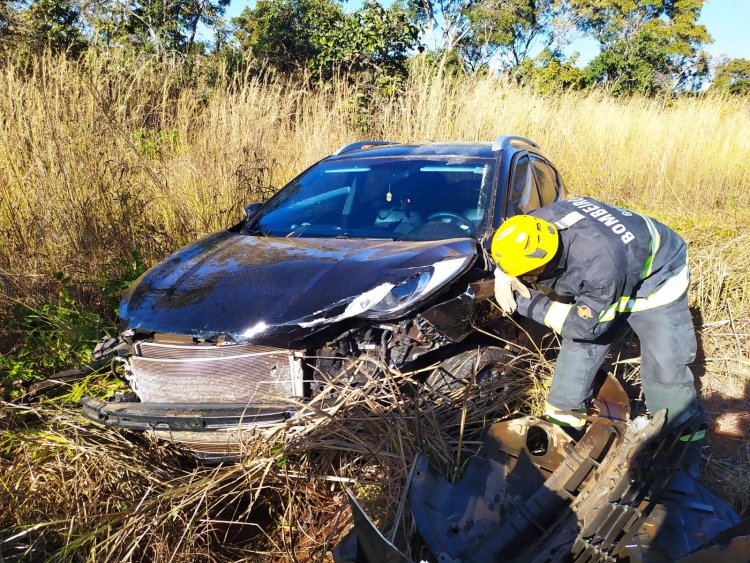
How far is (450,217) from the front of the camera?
3.12 metres

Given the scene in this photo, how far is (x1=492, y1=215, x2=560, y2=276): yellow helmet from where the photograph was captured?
2.28m

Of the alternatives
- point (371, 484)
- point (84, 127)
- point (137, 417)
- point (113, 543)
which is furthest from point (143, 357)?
point (84, 127)

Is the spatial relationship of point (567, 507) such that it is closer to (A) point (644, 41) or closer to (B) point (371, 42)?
(B) point (371, 42)

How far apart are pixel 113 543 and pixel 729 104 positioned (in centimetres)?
1127

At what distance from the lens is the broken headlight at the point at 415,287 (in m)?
2.37

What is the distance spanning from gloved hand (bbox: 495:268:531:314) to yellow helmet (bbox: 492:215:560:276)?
200 mm

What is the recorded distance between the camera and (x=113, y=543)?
2.23 metres

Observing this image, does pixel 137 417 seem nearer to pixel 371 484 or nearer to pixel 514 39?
pixel 371 484

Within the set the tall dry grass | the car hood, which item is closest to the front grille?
the car hood

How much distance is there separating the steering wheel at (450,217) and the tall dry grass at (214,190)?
122cm

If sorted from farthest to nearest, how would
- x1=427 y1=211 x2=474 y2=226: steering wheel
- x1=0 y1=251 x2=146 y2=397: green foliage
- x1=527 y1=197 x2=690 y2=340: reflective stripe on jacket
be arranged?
1. x1=0 y1=251 x2=146 y2=397: green foliage
2. x1=427 y1=211 x2=474 y2=226: steering wheel
3. x1=527 y1=197 x2=690 y2=340: reflective stripe on jacket

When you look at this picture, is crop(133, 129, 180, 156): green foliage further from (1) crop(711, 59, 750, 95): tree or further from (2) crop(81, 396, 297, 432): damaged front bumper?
(1) crop(711, 59, 750, 95): tree

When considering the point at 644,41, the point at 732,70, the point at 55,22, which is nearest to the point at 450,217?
the point at 55,22

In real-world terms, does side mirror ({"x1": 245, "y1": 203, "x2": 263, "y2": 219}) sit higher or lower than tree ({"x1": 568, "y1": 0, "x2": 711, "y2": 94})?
lower
